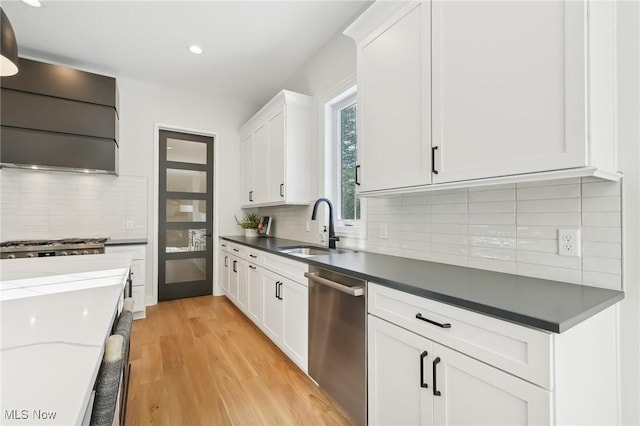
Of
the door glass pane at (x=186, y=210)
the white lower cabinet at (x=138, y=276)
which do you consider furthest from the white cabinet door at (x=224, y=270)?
the white lower cabinet at (x=138, y=276)

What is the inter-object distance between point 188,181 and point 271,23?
7.77ft

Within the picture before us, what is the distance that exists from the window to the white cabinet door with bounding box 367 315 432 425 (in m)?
1.27

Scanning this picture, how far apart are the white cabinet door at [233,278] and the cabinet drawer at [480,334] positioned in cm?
247

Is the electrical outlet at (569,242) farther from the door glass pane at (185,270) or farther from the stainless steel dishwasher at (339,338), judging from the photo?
the door glass pane at (185,270)

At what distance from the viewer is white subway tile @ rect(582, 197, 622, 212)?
1.18 m

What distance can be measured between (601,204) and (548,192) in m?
0.19

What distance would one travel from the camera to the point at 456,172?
1.39m

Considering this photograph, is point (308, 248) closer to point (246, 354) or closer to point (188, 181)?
point (246, 354)

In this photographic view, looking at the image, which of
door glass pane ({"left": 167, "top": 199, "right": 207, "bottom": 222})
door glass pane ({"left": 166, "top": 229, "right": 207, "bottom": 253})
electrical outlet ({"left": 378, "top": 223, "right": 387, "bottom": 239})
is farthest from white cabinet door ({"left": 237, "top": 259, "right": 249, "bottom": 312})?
electrical outlet ({"left": 378, "top": 223, "right": 387, "bottom": 239})

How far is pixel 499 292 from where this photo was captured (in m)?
1.14

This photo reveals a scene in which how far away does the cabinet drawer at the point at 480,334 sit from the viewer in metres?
0.87

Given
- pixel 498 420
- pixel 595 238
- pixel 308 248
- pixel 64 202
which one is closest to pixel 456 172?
pixel 595 238

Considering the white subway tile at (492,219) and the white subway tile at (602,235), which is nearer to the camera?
the white subway tile at (602,235)

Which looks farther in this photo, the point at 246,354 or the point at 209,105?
the point at 209,105
